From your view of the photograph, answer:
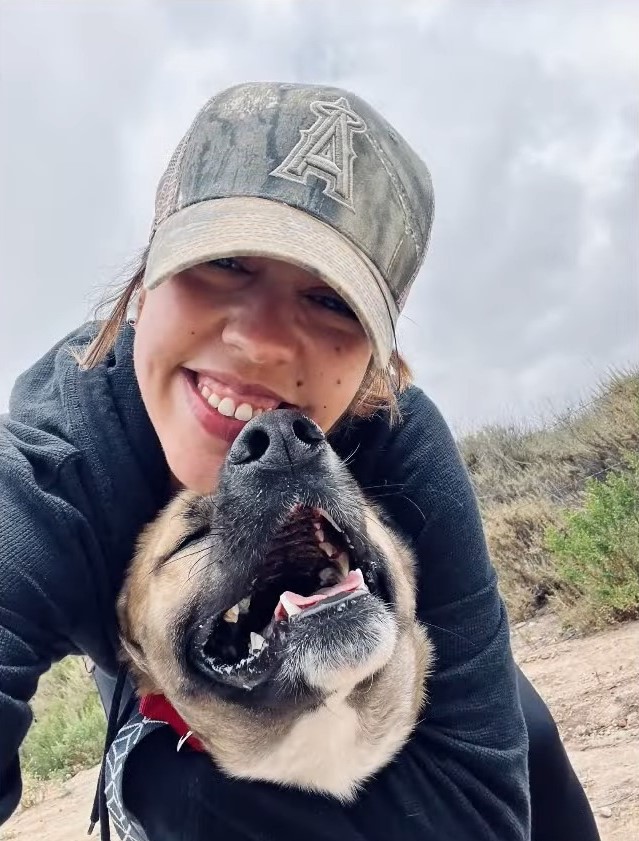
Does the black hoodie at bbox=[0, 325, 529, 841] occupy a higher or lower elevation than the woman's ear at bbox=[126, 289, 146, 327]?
lower

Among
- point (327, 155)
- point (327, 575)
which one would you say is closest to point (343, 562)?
point (327, 575)

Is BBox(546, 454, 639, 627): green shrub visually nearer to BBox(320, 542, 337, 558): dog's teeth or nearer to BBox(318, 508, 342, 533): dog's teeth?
BBox(320, 542, 337, 558): dog's teeth

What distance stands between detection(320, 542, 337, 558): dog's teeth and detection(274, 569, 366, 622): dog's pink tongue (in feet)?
0.24

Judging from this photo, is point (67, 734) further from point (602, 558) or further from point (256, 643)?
point (256, 643)

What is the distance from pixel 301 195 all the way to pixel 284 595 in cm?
98

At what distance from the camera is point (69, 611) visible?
2.06 metres

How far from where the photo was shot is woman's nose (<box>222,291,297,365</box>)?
1850 millimetres

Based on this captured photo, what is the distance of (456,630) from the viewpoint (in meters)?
2.48

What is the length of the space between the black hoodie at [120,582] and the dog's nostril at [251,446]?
0.42 meters

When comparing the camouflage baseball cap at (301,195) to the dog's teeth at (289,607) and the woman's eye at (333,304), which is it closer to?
the woman's eye at (333,304)

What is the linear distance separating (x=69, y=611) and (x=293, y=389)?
Result: 799mm

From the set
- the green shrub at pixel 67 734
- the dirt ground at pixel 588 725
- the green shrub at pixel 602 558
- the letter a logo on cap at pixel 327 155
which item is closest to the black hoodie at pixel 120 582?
the letter a logo on cap at pixel 327 155

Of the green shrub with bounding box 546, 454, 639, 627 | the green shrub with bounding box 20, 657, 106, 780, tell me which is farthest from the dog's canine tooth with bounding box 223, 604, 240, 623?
the green shrub with bounding box 546, 454, 639, 627

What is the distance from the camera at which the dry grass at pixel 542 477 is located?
21.0 feet
